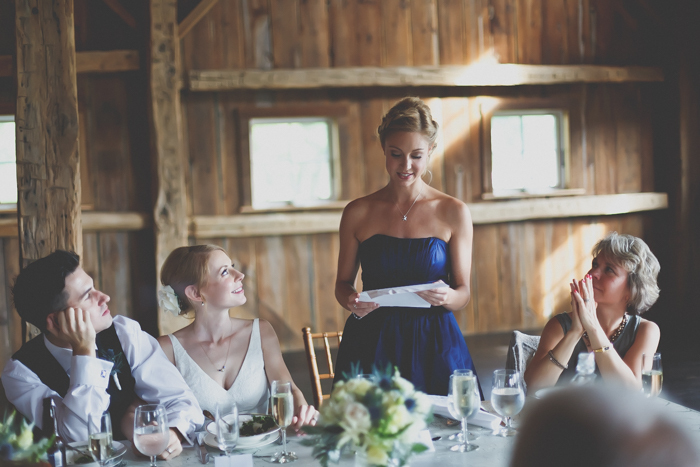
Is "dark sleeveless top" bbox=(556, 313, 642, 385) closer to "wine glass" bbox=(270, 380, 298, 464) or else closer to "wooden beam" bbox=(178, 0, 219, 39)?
"wine glass" bbox=(270, 380, 298, 464)

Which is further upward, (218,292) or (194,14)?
(194,14)

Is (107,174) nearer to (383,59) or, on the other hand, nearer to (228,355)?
(383,59)

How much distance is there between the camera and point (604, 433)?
1.86ft

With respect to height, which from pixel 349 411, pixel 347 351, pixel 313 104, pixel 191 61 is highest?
pixel 191 61

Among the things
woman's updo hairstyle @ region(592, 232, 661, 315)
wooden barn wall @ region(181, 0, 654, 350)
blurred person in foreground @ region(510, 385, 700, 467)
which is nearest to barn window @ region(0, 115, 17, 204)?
wooden barn wall @ region(181, 0, 654, 350)

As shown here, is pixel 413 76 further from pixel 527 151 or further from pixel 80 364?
pixel 80 364

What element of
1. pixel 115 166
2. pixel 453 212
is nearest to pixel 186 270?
pixel 453 212

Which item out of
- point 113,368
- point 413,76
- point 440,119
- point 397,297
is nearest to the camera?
point 113,368

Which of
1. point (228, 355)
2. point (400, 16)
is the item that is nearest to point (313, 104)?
point (400, 16)

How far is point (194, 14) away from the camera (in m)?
5.27

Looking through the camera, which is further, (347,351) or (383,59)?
(383,59)

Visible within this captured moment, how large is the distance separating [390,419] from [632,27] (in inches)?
236

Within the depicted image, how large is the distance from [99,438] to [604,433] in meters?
1.27

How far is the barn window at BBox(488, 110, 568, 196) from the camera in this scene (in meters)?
5.99
